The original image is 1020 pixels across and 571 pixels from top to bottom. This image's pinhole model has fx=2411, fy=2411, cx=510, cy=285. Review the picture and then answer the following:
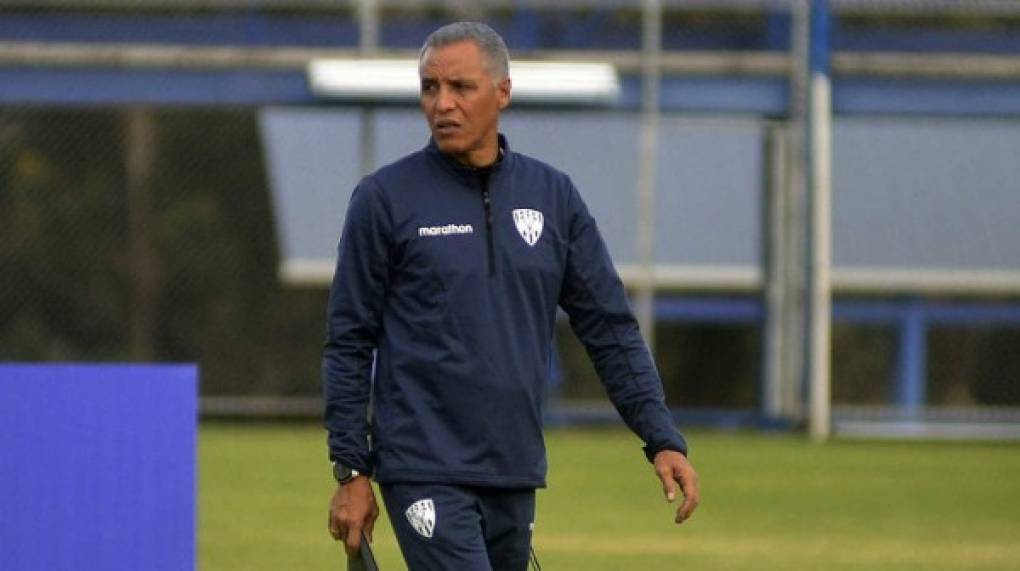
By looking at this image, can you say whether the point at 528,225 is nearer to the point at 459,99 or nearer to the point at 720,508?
the point at 459,99

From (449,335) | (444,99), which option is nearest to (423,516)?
(449,335)

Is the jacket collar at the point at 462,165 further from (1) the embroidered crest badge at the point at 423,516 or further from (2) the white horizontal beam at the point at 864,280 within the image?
(2) the white horizontal beam at the point at 864,280

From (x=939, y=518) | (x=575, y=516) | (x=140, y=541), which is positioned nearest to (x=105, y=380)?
(x=140, y=541)

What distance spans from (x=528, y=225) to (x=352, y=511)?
2.25 feet

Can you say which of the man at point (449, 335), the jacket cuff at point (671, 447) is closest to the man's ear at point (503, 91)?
the man at point (449, 335)

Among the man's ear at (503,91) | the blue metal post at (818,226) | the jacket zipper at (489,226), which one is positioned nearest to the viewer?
the jacket zipper at (489,226)

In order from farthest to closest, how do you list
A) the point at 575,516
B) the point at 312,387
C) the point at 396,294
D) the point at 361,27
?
the point at 312,387 → the point at 361,27 → the point at 575,516 → the point at 396,294

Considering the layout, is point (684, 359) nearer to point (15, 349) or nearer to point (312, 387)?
point (312, 387)

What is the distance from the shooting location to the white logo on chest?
16.0ft

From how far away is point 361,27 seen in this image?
18.8 m

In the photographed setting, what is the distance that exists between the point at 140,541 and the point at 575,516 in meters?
6.19

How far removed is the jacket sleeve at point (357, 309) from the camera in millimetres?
4762

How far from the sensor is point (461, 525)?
478 centimetres

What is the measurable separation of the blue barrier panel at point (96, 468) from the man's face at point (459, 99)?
145 cm
